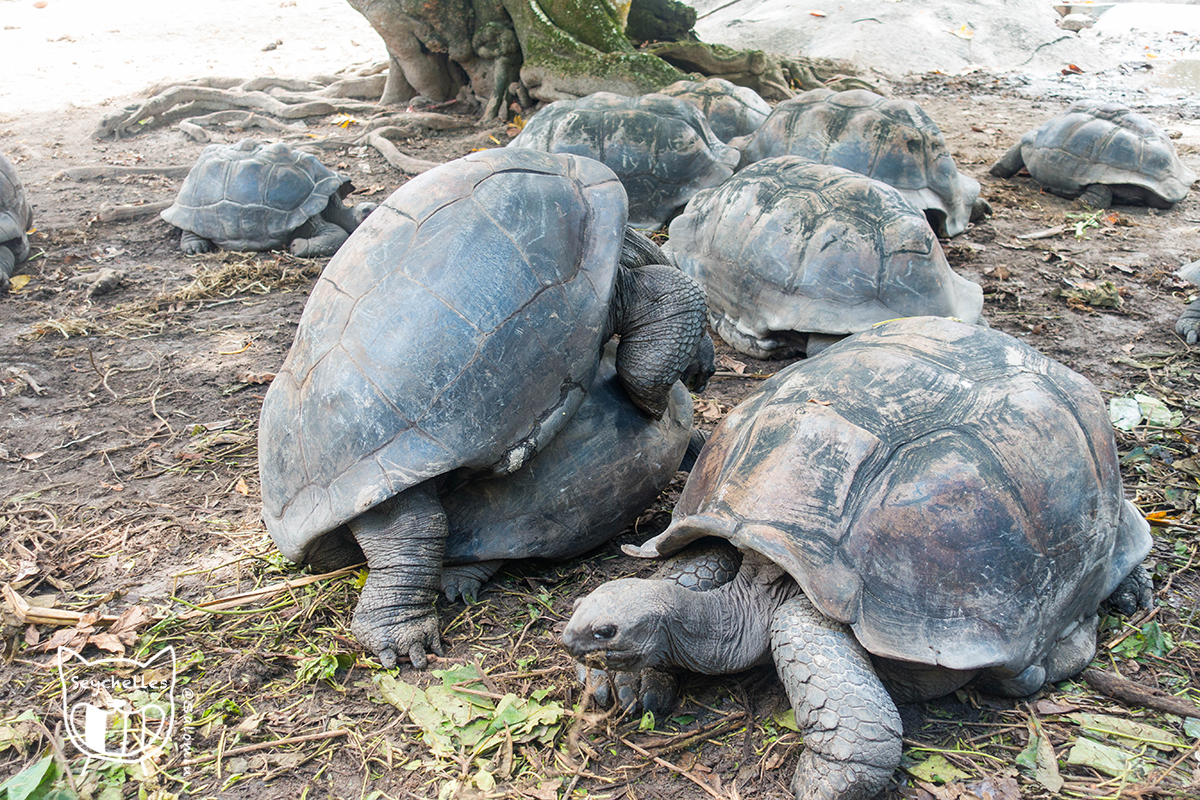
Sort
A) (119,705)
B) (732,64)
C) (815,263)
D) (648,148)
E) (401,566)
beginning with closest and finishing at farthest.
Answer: (119,705) < (401,566) < (815,263) < (648,148) < (732,64)

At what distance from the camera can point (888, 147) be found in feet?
19.5

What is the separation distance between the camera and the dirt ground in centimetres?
222

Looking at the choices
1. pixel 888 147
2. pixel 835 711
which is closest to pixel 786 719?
pixel 835 711

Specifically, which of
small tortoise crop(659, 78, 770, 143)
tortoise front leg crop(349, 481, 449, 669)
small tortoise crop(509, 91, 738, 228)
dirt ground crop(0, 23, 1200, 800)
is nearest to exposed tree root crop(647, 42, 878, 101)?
small tortoise crop(659, 78, 770, 143)

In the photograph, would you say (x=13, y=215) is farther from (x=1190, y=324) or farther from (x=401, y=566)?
(x=1190, y=324)

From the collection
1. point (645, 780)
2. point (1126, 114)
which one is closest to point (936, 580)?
point (645, 780)

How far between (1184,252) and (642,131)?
13.3ft

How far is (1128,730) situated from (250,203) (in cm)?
663

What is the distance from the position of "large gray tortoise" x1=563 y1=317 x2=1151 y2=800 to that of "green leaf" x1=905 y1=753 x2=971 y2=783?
17 cm

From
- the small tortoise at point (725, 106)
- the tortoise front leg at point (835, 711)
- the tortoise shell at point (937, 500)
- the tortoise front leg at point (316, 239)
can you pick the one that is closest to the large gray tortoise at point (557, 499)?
the tortoise shell at point (937, 500)

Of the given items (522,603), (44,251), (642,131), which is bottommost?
(44,251)

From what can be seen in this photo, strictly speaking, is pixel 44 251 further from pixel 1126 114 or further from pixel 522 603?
pixel 1126 114

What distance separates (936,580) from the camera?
7.08 ft

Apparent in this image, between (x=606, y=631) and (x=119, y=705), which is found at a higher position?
(x=606, y=631)
